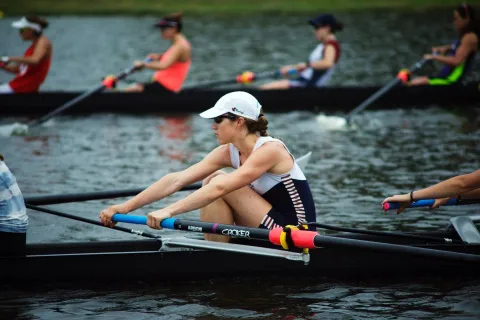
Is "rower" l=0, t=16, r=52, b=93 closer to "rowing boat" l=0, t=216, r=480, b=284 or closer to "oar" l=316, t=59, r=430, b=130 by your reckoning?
"oar" l=316, t=59, r=430, b=130

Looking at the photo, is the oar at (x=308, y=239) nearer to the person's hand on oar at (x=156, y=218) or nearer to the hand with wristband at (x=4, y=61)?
the person's hand on oar at (x=156, y=218)

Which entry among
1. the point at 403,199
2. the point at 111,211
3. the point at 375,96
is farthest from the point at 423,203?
Result: the point at 375,96

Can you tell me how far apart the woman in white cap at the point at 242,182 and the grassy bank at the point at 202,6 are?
31.1m

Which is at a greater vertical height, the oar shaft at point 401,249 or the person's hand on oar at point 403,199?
the person's hand on oar at point 403,199

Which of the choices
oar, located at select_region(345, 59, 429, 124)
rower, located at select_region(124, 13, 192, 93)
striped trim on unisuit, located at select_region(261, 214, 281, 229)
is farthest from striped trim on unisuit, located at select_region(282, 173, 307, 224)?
rower, located at select_region(124, 13, 192, 93)

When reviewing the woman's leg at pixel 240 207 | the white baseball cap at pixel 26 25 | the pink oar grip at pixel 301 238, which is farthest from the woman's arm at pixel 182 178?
the white baseball cap at pixel 26 25

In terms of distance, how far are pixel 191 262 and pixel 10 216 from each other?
5.13 feet

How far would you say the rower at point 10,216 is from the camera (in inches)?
301

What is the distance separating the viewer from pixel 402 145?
583 inches

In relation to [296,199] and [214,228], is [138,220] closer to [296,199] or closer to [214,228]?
[214,228]

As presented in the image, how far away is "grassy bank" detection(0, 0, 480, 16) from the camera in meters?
39.5

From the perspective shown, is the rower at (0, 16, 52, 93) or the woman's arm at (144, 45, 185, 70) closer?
the rower at (0, 16, 52, 93)

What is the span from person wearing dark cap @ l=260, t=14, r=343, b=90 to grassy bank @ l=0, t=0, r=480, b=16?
68.8 ft

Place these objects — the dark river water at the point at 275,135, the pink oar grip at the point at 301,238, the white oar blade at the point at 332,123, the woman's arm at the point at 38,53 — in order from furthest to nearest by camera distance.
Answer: the woman's arm at the point at 38,53
the white oar blade at the point at 332,123
the dark river water at the point at 275,135
the pink oar grip at the point at 301,238
